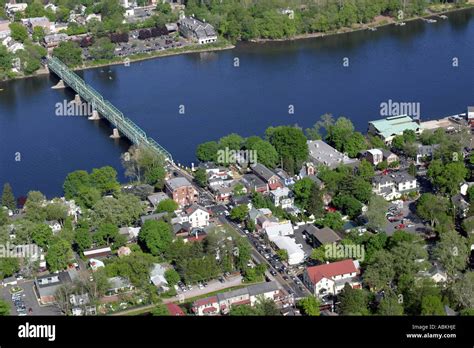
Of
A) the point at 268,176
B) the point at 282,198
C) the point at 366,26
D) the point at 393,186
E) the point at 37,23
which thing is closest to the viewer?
the point at 282,198

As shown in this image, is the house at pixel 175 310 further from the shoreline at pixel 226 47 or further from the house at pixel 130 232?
the shoreline at pixel 226 47

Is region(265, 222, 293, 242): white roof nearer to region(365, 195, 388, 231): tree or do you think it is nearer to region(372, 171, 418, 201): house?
region(365, 195, 388, 231): tree

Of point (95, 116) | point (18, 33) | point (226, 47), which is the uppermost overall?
point (18, 33)

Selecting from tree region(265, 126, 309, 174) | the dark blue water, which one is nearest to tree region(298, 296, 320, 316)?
tree region(265, 126, 309, 174)

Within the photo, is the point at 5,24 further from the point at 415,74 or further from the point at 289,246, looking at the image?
the point at 289,246

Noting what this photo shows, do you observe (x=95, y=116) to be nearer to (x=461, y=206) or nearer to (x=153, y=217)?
(x=153, y=217)

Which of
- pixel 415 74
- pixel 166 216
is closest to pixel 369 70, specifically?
pixel 415 74

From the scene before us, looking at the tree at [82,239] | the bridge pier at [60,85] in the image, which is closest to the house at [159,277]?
the tree at [82,239]

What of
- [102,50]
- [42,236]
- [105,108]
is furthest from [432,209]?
[102,50]
